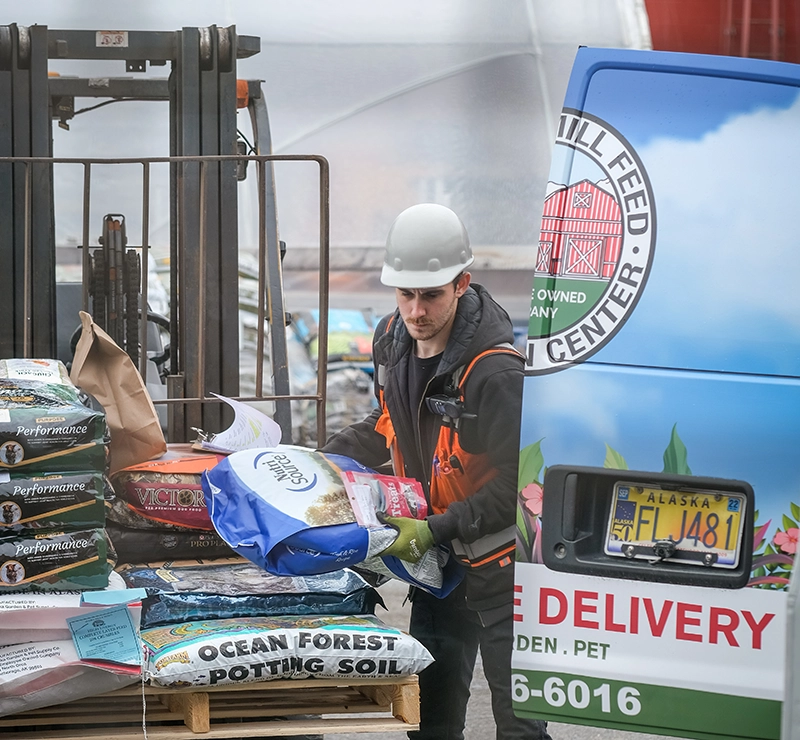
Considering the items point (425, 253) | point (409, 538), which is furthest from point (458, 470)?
point (425, 253)

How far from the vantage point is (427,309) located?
327cm

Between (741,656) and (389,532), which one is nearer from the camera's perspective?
(741,656)

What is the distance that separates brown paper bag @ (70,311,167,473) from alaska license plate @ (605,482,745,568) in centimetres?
157

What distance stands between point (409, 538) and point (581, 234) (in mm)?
967

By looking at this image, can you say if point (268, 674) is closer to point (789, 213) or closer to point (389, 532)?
point (389, 532)

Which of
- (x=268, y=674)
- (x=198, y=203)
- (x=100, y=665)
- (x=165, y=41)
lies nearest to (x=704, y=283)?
(x=268, y=674)

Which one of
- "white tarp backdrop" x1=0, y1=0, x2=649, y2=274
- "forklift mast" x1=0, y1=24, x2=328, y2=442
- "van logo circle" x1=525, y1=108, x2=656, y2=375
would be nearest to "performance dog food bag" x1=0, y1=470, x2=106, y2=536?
→ "forklift mast" x1=0, y1=24, x2=328, y2=442

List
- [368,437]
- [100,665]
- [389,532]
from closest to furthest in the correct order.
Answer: [100,665]
[389,532]
[368,437]

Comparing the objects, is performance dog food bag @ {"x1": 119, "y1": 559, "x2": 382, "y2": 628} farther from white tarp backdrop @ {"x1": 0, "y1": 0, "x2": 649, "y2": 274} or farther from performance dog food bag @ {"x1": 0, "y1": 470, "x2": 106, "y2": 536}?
white tarp backdrop @ {"x1": 0, "y1": 0, "x2": 649, "y2": 274}

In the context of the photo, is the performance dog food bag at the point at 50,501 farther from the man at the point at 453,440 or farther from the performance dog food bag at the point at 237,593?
the man at the point at 453,440

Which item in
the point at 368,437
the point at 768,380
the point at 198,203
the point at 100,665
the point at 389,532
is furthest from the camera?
the point at 198,203

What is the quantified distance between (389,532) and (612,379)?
2.70 feet

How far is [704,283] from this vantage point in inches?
95.6

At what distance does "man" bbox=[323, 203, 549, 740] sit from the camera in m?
3.06
